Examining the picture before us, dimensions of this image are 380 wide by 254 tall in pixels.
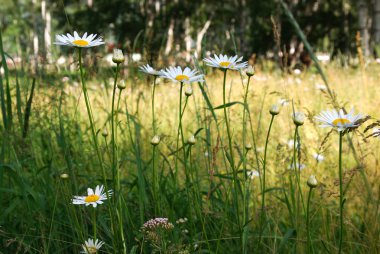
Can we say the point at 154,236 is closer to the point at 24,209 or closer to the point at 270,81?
the point at 24,209

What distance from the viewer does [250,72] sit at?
3.35ft

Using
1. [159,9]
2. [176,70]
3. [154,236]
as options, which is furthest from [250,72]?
[159,9]

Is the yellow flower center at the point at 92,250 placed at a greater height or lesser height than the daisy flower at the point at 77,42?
lesser

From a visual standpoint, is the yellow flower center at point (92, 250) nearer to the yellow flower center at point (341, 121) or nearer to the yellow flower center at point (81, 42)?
the yellow flower center at point (81, 42)

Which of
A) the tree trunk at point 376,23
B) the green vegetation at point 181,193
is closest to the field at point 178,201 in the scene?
the green vegetation at point 181,193

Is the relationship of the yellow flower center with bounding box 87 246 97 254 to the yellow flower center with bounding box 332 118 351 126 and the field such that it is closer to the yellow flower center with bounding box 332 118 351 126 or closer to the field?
the field

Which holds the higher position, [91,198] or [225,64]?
[225,64]

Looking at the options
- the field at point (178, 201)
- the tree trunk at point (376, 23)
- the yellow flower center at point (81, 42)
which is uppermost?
the tree trunk at point (376, 23)

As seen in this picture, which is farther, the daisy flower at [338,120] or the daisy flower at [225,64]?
the daisy flower at [225,64]

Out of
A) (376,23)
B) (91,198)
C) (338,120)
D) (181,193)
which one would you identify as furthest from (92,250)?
(376,23)

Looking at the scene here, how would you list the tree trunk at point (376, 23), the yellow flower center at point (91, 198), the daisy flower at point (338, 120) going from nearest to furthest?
the daisy flower at point (338, 120) < the yellow flower center at point (91, 198) < the tree trunk at point (376, 23)

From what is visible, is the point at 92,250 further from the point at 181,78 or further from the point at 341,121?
the point at 341,121

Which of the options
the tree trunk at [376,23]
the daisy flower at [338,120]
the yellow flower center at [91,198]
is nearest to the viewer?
the daisy flower at [338,120]

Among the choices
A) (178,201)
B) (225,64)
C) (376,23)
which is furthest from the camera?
(376,23)
